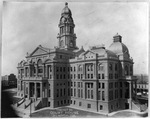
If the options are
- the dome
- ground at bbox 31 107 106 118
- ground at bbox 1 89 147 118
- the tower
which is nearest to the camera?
ground at bbox 1 89 147 118

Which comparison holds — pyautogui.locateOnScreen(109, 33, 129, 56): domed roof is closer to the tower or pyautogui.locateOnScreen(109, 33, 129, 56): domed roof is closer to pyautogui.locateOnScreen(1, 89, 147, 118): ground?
the tower

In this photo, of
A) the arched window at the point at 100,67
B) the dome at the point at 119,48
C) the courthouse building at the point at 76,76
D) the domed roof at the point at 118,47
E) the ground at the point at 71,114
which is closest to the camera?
the ground at the point at 71,114

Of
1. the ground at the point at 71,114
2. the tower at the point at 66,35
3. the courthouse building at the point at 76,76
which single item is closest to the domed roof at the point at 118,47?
the courthouse building at the point at 76,76

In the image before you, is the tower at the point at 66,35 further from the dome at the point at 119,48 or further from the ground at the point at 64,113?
the ground at the point at 64,113

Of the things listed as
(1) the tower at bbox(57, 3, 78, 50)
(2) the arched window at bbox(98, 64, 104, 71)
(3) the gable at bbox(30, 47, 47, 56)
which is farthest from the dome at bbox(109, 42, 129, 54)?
(3) the gable at bbox(30, 47, 47, 56)

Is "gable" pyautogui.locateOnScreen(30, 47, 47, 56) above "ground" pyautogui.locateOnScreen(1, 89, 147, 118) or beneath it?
above

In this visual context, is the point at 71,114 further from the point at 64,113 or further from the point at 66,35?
the point at 66,35

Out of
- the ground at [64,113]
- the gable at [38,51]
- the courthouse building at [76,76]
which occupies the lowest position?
the ground at [64,113]

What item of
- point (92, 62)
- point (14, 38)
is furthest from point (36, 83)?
point (92, 62)

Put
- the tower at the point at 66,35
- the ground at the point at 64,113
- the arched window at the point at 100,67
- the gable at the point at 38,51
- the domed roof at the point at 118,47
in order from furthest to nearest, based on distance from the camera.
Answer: the tower at the point at 66,35 < the gable at the point at 38,51 < the domed roof at the point at 118,47 < the arched window at the point at 100,67 < the ground at the point at 64,113
